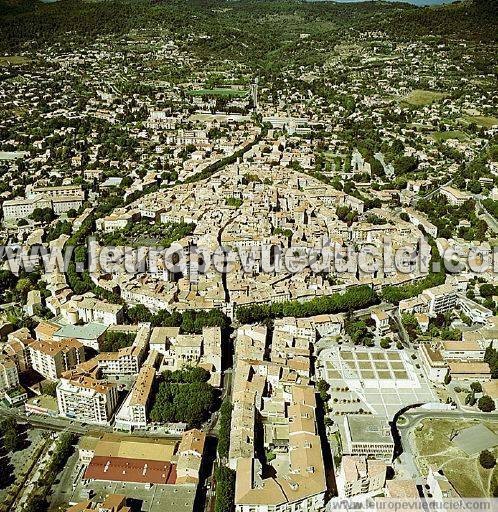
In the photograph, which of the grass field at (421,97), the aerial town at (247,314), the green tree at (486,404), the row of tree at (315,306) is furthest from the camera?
the grass field at (421,97)

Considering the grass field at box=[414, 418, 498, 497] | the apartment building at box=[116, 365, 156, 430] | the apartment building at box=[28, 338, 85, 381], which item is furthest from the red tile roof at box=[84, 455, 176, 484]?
the grass field at box=[414, 418, 498, 497]

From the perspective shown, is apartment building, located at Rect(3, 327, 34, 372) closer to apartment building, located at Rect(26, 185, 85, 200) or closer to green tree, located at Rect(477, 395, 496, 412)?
green tree, located at Rect(477, 395, 496, 412)

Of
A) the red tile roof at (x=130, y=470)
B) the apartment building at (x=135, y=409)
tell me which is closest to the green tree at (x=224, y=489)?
the red tile roof at (x=130, y=470)

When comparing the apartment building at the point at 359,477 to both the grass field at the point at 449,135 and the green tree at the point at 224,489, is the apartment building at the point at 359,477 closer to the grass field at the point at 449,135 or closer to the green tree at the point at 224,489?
the green tree at the point at 224,489

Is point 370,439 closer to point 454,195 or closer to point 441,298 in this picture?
point 441,298

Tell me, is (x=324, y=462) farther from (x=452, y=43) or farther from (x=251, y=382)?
(x=452, y=43)

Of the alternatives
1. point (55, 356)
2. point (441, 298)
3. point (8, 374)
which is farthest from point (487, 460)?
point (8, 374)
